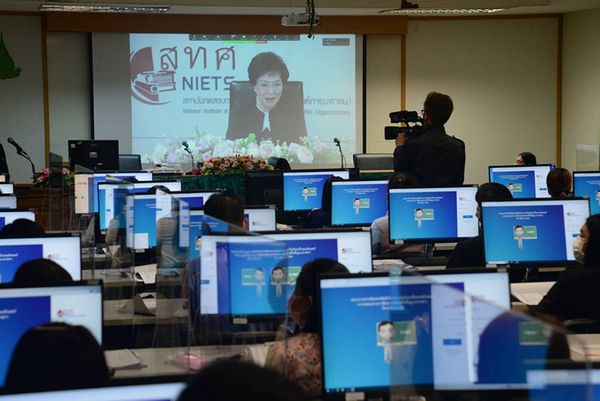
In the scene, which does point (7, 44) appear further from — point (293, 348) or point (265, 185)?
point (293, 348)

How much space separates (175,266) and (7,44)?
10.3 metres

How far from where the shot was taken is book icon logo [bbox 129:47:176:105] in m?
14.4

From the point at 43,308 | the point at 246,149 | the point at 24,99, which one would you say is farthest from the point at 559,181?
the point at 24,99

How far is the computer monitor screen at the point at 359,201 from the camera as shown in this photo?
26.4ft

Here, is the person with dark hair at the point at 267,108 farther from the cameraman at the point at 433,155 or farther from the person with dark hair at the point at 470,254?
the person with dark hair at the point at 470,254

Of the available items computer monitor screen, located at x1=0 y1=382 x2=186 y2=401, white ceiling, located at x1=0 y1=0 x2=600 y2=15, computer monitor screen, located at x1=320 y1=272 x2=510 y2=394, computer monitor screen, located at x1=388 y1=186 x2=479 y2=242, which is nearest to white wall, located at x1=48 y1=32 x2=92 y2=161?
white ceiling, located at x1=0 y1=0 x2=600 y2=15

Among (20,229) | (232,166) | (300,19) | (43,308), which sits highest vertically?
(300,19)

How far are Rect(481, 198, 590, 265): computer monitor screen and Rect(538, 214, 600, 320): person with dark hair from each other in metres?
1.23

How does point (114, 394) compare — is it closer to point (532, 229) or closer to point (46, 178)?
point (532, 229)

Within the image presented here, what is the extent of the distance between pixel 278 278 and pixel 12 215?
3.12m

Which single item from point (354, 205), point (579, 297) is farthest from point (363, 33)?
point (579, 297)

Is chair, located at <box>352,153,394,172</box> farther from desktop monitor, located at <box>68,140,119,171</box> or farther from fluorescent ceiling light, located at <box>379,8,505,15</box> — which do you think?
desktop monitor, located at <box>68,140,119,171</box>

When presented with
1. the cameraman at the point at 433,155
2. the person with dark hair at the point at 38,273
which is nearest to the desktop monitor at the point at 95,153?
the cameraman at the point at 433,155

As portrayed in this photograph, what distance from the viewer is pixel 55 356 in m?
2.44
